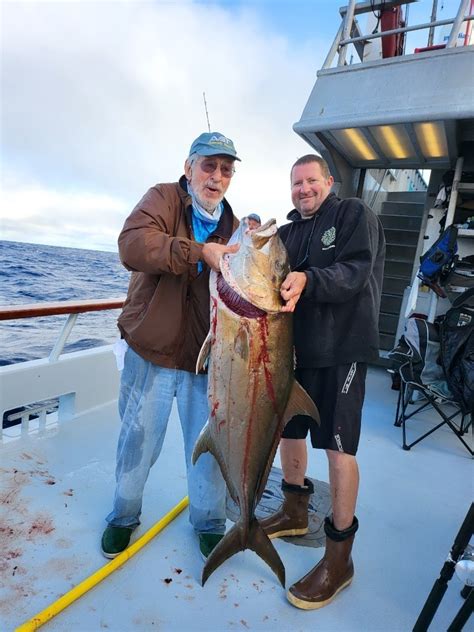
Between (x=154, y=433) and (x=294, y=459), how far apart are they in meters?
A: 0.83

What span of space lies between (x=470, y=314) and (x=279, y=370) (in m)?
2.92

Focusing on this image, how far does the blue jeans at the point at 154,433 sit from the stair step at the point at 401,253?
6.49 meters

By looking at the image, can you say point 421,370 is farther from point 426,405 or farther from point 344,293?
point 344,293

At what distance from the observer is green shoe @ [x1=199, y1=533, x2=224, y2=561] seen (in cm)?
214

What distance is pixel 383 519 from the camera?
264cm

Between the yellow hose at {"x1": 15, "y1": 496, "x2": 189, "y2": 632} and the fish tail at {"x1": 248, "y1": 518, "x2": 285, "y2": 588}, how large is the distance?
676mm

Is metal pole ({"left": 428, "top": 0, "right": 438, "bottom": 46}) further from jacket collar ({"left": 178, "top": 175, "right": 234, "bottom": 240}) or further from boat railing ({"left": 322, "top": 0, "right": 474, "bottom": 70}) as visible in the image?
jacket collar ({"left": 178, "top": 175, "right": 234, "bottom": 240})

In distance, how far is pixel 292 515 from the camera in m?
2.40

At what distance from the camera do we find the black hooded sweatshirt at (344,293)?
1957 millimetres

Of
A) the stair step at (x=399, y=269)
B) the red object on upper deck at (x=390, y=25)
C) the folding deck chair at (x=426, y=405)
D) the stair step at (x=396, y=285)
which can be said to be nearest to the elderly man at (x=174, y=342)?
the folding deck chair at (x=426, y=405)

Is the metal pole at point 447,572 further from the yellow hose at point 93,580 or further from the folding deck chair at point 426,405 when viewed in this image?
the folding deck chair at point 426,405

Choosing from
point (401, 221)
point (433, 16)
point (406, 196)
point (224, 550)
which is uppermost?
point (433, 16)

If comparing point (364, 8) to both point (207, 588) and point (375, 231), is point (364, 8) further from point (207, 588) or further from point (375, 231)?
point (207, 588)

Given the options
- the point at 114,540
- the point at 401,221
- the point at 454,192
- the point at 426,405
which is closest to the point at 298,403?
the point at 114,540
